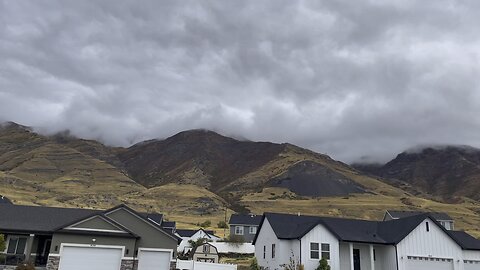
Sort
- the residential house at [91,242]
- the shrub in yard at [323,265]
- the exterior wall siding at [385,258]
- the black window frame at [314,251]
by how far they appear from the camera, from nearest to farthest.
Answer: the residential house at [91,242] < the shrub in yard at [323,265] < the black window frame at [314,251] < the exterior wall siding at [385,258]

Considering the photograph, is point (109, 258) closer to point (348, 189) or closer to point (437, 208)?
point (437, 208)

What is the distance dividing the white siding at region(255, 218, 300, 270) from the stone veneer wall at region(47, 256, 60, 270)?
17392mm

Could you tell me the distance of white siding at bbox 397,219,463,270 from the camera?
37906mm

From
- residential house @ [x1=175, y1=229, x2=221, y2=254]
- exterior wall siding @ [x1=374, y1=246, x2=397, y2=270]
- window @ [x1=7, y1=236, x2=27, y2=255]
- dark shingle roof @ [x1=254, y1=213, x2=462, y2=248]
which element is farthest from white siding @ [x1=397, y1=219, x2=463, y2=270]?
residential house @ [x1=175, y1=229, x2=221, y2=254]

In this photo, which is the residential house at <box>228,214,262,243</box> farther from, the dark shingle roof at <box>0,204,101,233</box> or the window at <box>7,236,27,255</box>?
the window at <box>7,236,27,255</box>

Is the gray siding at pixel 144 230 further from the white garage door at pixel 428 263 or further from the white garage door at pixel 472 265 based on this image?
the white garage door at pixel 472 265

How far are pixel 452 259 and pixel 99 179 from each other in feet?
554

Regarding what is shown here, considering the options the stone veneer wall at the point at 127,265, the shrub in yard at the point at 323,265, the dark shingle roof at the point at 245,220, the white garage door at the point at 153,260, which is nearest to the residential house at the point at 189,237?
the dark shingle roof at the point at 245,220

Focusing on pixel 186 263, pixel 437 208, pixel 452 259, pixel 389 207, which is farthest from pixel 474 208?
pixel 186 263

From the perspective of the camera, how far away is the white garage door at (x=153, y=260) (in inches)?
1339

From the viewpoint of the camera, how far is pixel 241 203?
14462 cm

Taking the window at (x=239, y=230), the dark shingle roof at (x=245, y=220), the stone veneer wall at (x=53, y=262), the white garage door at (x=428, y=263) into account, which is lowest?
the stone veneer wall at (x=53, y=262)

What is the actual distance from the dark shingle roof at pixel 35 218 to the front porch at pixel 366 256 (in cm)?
2086

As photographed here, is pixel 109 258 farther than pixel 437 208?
No
